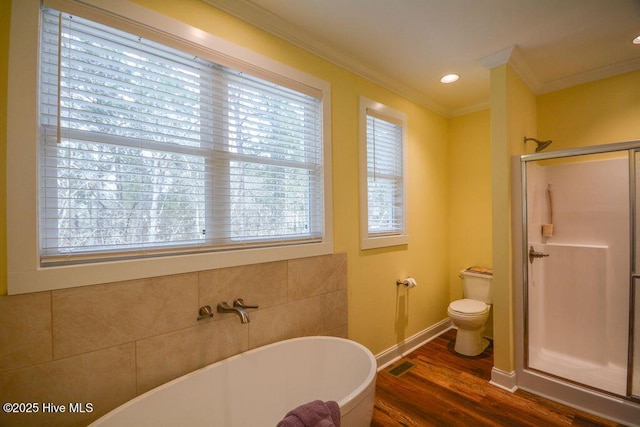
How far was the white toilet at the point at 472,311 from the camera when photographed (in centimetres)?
249

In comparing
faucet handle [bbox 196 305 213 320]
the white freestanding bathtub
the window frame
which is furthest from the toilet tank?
faucet handle [bbox 196 305 213 320]

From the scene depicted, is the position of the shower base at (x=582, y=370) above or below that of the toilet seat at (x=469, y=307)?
below

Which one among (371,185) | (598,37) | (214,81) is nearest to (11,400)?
(214,81)

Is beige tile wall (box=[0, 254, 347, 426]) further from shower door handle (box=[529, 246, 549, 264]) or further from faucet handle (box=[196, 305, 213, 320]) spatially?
shower door handle (box=[529, 246, 549, 264])

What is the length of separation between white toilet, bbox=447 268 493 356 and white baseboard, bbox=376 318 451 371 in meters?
0.32

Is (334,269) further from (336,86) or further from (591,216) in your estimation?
(591,216)

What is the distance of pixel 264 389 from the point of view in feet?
5.08

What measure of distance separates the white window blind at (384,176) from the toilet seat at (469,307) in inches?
35.8

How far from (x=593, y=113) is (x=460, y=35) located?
1.61 meters

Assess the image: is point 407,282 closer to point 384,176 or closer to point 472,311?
point 472,311

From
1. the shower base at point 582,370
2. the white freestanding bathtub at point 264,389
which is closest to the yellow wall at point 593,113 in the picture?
the shower base at point 582,370

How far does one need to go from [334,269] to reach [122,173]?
1.45m

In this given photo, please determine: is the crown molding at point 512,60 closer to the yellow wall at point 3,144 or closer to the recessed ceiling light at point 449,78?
the recessed ceiling light at point 449,78

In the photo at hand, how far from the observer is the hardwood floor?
176 cm
